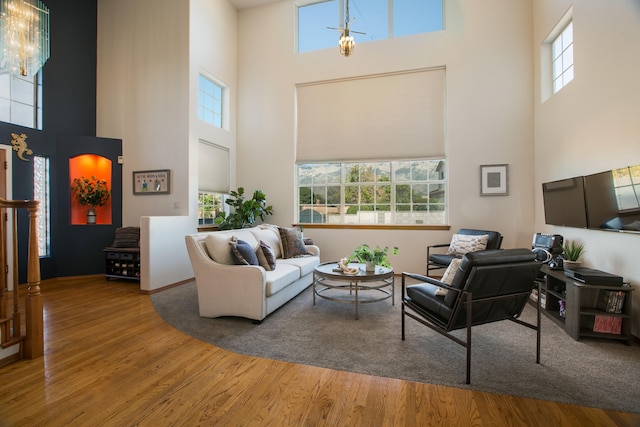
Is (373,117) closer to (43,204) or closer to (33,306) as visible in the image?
(33,306)

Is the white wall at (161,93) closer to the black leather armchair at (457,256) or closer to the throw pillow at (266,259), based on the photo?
the throw pillow at (266,259)

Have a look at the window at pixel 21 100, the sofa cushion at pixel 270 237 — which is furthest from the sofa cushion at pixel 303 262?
the window at pixel 21 100

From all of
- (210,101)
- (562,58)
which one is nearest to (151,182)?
(210,101)

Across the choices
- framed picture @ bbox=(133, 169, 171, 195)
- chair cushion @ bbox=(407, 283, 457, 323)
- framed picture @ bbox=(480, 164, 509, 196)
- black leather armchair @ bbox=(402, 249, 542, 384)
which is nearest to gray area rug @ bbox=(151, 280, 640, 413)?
black leather armchair @ bbox=(402, 249, 542, 384)

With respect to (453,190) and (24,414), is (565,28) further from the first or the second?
(24,414)

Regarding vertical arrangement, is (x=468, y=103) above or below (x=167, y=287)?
above

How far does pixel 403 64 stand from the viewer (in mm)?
5309

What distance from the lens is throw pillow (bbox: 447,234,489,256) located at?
4.42 meters

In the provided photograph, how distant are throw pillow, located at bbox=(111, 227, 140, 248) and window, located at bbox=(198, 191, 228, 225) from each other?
3.26ft

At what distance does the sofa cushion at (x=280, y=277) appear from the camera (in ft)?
10.3

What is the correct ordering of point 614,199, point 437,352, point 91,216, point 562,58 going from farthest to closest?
point 91,216, point 562,58, point 614,199, point 437,352

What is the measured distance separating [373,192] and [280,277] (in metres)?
2.92

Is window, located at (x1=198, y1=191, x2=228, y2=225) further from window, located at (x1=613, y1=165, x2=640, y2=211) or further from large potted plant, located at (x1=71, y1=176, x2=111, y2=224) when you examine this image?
window, located at (x1=613, y1=165, x2=640, y2=211)

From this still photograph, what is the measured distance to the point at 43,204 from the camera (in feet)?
16.1
